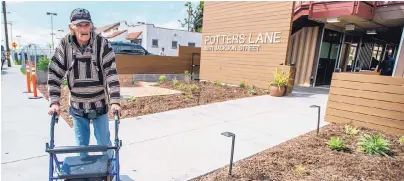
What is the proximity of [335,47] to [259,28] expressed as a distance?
4.28 metres

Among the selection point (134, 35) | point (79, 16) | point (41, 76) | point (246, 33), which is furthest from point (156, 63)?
point (134, 35)

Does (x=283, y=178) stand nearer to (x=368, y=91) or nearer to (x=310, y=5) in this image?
(x=368, y=91)

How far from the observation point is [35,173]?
2654 millimetres

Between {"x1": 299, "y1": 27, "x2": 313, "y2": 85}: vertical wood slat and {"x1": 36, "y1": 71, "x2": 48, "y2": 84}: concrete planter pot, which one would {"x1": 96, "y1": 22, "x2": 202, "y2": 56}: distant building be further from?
{"x1": 299, "y1": 27, "x2": 313, "y2": 85}: vertical wood slat

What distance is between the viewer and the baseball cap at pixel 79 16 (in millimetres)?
1828

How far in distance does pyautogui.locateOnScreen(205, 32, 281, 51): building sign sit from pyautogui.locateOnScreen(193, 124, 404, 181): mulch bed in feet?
17.9

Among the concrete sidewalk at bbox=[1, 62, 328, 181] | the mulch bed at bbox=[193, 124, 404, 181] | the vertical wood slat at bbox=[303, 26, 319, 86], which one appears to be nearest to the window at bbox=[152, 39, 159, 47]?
the vertical wood slat at bbox=[303, 26, 319, 86]

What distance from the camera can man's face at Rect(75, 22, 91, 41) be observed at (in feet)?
6.15

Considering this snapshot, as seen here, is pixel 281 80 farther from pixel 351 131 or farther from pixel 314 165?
pixel 314 165

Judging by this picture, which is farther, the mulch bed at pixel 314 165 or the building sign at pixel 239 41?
the building sign at pixel 239 41

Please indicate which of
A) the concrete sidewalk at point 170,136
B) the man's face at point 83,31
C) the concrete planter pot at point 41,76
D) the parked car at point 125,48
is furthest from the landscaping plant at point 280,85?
the concrete planter pot at point 41,76

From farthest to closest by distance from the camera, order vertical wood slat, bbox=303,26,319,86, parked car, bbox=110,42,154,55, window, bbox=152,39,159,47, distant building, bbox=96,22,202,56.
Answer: window, bbox=152,39,159,47, distant building, bbox=96,22,202,56, parked car, bbox=110,42,154,55, vertical wood slat, bbox=303,26,319,86

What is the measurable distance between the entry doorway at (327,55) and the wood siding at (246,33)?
2974mm

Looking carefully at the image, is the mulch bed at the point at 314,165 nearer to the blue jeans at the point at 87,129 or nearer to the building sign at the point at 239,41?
the blue jeans at the point at 87,129
